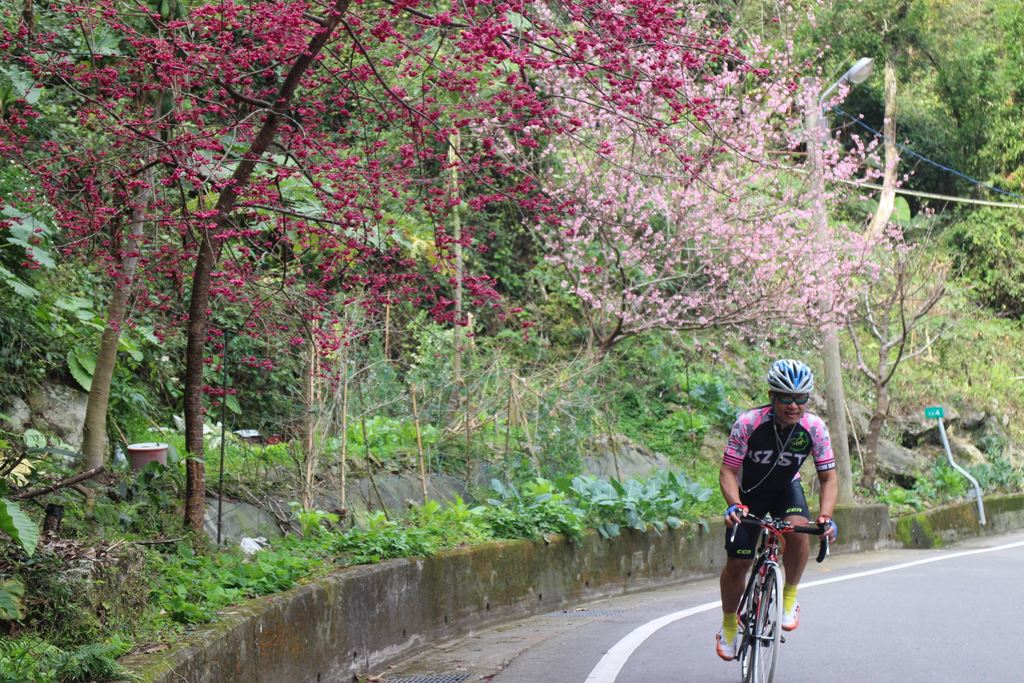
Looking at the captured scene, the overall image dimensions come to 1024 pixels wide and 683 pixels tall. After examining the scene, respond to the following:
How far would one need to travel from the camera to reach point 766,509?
23.0ft

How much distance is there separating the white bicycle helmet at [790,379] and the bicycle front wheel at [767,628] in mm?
1027

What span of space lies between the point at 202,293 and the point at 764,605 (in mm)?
3938

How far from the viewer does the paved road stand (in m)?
6.98

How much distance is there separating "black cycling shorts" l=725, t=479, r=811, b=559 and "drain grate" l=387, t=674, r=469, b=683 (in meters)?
2.00

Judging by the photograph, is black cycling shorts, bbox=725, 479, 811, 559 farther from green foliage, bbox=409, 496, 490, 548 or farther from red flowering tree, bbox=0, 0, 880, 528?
green foliage, bbox=409, 496, 490, 548

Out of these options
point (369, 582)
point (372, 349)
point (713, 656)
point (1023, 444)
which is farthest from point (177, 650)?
point (1023, 444)

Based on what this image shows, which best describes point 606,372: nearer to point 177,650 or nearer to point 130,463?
point 130,463

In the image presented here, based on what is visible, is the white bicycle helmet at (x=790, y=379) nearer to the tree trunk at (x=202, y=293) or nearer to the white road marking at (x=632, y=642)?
the white road marking at (x=632, y=642)

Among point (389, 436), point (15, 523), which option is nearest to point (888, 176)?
point (389, 436)

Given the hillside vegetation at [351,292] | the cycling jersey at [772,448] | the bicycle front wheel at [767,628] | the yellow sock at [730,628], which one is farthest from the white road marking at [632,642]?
the hillside vegetation at [351,292]

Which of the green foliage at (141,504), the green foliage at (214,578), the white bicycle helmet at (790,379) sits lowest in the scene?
the green foliage at (214,578)

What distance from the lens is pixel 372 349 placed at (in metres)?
12.3

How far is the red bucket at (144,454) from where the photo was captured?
315 inches

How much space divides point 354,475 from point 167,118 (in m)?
4.69
